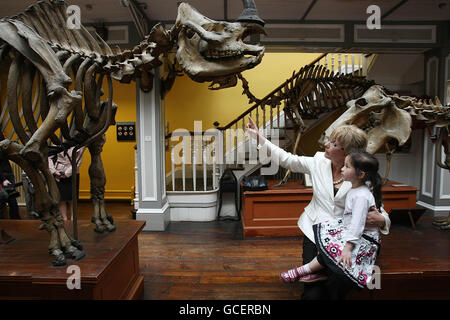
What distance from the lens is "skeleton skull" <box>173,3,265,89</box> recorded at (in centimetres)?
189

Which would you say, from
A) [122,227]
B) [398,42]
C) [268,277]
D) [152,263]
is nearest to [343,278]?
[268,277]

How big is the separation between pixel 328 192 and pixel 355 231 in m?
0.38

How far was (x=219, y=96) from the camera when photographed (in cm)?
745

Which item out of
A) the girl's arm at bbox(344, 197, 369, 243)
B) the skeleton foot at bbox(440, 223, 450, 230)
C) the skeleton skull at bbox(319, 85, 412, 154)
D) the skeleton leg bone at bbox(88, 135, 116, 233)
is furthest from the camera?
the skeleton foot at bbox(440, 223, 450, 230)

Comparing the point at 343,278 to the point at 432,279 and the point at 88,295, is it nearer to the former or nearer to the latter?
the point at 432,279

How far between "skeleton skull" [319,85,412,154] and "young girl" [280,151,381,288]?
1.10 metres

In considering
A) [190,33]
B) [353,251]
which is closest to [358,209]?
[353,251]

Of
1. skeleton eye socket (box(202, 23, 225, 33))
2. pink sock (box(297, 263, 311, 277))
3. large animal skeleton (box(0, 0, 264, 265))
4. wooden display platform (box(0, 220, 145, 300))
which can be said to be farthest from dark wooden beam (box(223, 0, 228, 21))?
pink sock (box(297, 263, 311, 277))

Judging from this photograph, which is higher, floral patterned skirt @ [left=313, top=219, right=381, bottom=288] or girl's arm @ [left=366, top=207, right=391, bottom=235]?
girl's arm @ [left=366, top=207, right=391, bottom=235]

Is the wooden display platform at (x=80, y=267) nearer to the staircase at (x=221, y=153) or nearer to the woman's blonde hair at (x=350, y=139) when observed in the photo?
the woman's blonde hair at (x=350, y=139)

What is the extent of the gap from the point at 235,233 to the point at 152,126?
→ 7.37 ft

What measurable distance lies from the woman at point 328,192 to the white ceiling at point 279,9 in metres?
2.99

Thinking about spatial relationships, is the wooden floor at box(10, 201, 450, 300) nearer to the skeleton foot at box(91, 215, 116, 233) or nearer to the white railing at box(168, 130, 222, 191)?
the skeleton foot at box(91, 215, 116, 233)

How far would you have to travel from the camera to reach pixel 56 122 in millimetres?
1967
